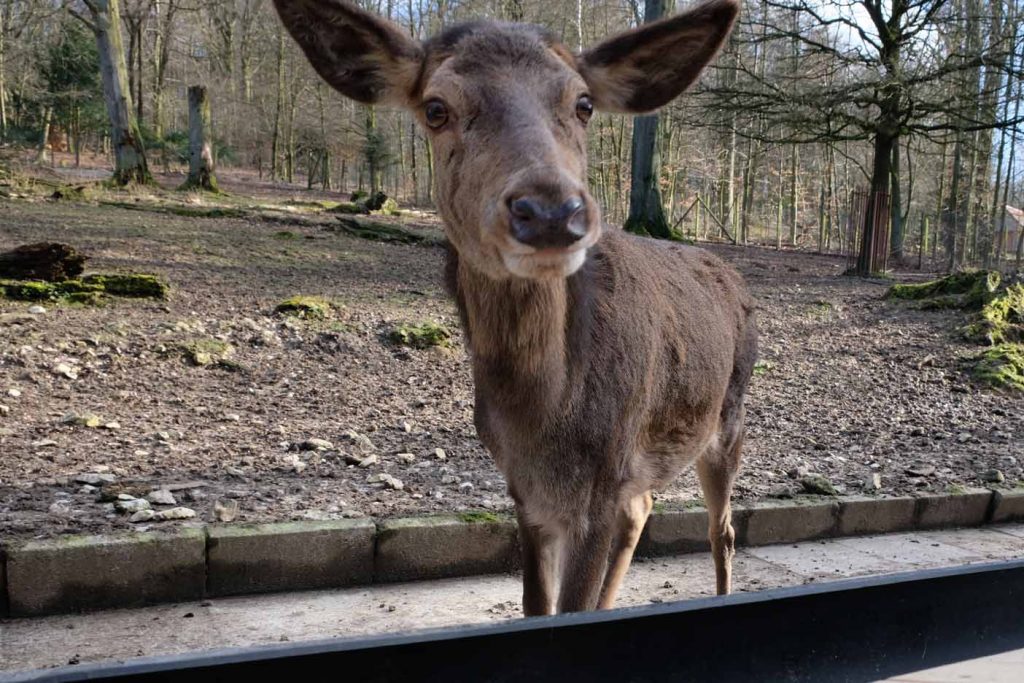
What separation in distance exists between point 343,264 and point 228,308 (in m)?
2.95

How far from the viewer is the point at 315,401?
689 centimetres

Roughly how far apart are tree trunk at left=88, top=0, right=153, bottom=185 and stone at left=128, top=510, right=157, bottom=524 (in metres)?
15.2

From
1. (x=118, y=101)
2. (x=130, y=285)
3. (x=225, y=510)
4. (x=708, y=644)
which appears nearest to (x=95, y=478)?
(x=225, y=510)

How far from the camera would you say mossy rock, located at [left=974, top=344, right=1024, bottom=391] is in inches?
358

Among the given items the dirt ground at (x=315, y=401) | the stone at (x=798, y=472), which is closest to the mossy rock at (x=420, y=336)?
the dirt ground at (x=315, y=401)

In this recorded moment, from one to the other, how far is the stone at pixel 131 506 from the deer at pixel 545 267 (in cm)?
212

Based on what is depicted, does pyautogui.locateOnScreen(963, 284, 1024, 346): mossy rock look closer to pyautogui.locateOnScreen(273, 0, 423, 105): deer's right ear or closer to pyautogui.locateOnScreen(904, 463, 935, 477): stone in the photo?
pyautogui.locateOnScreen(904, 463, 935, 477): stone

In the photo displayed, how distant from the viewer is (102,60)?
62.9ft

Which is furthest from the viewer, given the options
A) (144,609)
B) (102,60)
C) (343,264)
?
(102,60)

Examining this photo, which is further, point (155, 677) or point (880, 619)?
point (880, 619)

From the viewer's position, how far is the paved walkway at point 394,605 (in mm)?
3820

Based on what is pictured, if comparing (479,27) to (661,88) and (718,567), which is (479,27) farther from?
(718,567)

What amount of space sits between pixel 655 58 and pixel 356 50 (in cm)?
123

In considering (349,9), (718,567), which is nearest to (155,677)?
(349,9)
